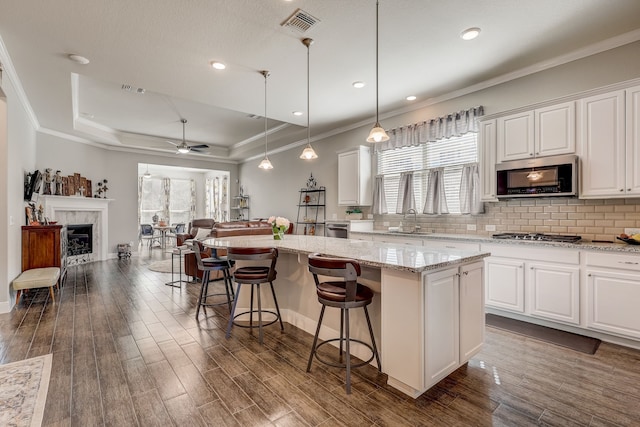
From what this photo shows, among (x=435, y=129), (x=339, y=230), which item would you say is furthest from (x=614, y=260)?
(x=339, y=230)

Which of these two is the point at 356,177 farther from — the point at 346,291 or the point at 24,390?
the point at 24,390

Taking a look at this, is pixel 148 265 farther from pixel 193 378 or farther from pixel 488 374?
pixel 488 374

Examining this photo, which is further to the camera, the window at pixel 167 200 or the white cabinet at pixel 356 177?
the window at pixel 167 200

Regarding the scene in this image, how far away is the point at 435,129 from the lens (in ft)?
15.1

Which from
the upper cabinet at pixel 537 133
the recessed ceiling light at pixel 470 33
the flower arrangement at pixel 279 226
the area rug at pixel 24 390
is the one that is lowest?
the area rug at pixel 24 390

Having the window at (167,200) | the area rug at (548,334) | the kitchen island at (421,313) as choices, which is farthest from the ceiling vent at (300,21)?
the window at (167,200)

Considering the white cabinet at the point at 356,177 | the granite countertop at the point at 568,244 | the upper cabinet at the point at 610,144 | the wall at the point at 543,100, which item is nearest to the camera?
the granite countertop at the point at 568,244

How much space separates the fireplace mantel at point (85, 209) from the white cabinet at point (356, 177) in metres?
6.33

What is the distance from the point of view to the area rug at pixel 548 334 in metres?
2.82

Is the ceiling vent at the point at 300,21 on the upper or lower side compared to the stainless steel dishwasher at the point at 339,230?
upper

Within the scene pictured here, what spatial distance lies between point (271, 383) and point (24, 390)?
5.62ft

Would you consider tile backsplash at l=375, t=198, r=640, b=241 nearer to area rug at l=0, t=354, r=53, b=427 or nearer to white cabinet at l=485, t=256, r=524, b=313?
white cabinet at l=485, t=256, r=524, b=313

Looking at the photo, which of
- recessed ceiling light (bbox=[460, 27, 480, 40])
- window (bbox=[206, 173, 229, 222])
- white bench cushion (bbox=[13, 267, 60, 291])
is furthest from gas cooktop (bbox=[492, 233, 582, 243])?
window (bbox=[206, 173, 229, 222])

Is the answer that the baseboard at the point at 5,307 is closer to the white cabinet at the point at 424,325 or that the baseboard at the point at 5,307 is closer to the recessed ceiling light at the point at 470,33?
the white cabinet at the point at 424,325
